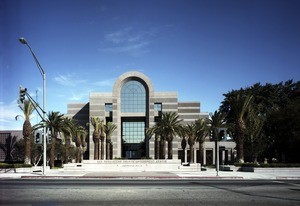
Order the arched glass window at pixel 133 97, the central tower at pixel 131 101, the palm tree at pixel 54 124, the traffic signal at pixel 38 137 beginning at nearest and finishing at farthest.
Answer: the traffic signal at pixel 38 137 < the palm tree at pixel 54 124 < the central tower at pixel 131 101 < the arched glass window at pixel 133 97

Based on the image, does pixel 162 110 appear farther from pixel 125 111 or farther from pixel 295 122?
pixel 295 122

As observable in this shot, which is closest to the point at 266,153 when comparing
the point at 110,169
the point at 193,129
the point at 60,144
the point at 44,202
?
the point at 193,129

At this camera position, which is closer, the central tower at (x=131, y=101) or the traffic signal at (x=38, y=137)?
the traffic signal at (x=38, y=137)

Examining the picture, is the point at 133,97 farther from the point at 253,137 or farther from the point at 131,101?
the point at 253,137

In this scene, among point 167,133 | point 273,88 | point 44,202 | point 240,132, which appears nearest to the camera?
point 44,202

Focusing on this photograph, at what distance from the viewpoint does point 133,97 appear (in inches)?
3620

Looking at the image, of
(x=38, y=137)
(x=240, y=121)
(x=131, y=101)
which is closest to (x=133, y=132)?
(x=131, y=101)

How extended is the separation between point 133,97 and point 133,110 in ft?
12.2

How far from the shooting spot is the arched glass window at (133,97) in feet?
301

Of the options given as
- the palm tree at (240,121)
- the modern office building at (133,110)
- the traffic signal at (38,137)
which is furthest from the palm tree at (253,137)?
the modern office building at (133,110)

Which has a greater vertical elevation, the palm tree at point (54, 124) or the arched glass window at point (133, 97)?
the arched glass window at point (133, 97)

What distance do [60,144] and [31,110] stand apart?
49.6 feet

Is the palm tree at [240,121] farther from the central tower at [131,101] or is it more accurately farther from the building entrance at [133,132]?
the building entrance at [133,132]

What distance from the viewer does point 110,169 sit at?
44.9m
